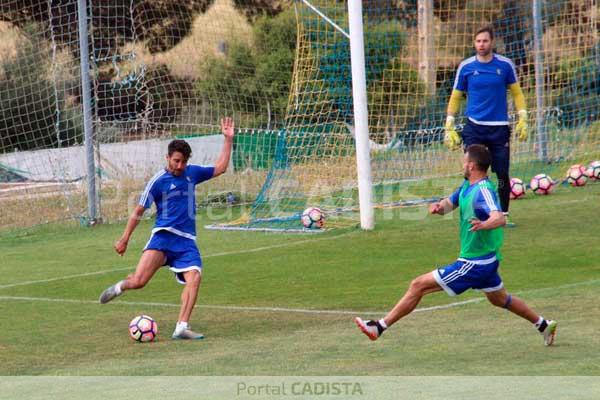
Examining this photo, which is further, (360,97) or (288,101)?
(288,101)

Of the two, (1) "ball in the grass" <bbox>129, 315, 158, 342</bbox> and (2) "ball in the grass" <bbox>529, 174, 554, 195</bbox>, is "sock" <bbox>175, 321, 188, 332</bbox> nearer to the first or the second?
(1) "ball in the grass" <bbox>129, 315, 158, 342</bbox>

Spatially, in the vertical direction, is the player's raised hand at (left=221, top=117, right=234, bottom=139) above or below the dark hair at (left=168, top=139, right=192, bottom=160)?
above

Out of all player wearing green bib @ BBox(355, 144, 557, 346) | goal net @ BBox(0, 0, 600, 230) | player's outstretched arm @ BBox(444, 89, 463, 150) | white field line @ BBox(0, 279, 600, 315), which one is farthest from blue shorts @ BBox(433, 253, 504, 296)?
goal net @ BBox(0, 0, 600, 230)

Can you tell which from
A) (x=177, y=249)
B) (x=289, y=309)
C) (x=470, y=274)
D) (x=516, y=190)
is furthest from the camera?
(x=516, y=190)

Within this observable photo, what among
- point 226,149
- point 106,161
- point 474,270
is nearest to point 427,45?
point 106,161

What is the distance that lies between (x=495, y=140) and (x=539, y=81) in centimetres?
788

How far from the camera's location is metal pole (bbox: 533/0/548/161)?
20188 millimetres

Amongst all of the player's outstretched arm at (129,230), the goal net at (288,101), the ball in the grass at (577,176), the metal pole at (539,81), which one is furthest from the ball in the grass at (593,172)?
the player's outstretched arm at (129,230)

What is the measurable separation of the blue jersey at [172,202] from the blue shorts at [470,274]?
2.50m

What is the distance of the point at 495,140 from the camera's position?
43.4 ft

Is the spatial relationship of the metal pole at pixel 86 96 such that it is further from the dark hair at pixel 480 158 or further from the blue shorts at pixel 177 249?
the dark hair at pixel 480 158

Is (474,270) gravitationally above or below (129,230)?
below

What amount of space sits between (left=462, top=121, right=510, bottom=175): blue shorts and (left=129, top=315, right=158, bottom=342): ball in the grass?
549cm

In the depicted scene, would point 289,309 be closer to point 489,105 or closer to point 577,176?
point 489,105
